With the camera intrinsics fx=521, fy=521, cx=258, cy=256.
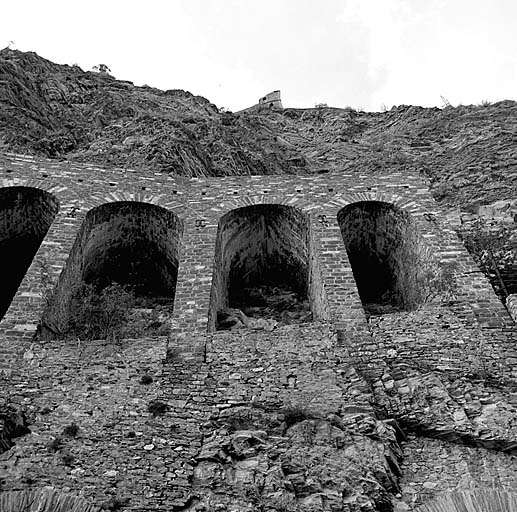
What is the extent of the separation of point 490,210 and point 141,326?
9567mm

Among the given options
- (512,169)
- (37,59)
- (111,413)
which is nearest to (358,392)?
(111,413)

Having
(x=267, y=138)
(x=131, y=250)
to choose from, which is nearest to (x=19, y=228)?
(x=131, y=250)

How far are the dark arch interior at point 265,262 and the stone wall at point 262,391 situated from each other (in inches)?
22.3

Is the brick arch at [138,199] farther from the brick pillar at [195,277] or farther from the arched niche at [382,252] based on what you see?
the arched niche at [382,252]

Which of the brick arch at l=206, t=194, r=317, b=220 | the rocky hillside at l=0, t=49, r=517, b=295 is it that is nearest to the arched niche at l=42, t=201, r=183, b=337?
the brick arch at l=206, t=194, r=317, b=220

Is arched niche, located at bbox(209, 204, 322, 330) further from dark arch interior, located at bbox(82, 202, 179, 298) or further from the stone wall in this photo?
dark arch interior, located at bbox(82, 202, 179, 298)

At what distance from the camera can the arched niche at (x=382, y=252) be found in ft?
40.0

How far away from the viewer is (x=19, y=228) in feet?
43.6

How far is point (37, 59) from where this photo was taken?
90.3ft

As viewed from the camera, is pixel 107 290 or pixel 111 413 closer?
pixel 111 413

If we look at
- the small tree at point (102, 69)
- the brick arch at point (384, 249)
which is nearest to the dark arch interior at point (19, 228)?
the brick arch at point (384, 249)

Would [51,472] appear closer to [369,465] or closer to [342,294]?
[369,465]

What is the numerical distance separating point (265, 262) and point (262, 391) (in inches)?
247

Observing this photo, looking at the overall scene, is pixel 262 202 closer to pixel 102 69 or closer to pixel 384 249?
pixel 384 249
